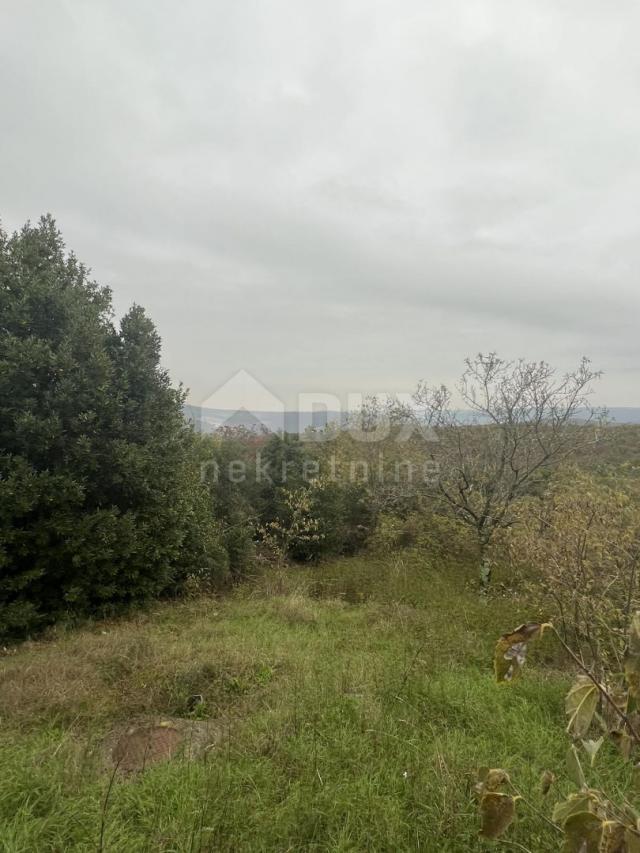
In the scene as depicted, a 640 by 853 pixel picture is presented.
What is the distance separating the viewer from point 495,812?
963mm

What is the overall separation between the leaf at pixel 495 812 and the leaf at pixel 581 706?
0.21 meters

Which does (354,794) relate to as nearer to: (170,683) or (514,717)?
(514,717)

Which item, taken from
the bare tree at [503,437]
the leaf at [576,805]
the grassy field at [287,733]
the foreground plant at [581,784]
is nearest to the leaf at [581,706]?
the foreground plant at [581,784]

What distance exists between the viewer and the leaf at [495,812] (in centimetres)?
93

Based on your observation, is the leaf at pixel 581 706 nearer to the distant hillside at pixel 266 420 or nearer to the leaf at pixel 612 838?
the leaf at pixel 612 838

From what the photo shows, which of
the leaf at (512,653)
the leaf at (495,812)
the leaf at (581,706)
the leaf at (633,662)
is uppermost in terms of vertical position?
the leaf at (633,662)

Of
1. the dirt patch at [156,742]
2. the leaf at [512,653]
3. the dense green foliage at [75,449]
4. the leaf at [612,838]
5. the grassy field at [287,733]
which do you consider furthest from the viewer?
the dense green foliage at [75,449]

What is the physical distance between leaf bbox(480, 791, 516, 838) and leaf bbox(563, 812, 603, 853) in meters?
0.12

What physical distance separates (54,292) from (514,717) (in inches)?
305

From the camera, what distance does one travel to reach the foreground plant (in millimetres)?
804

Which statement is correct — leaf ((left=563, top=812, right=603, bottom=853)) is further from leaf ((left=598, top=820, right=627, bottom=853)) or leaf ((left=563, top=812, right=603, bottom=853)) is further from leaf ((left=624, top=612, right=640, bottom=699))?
leaf ((left=624, top=612, right=640, bottom=699))

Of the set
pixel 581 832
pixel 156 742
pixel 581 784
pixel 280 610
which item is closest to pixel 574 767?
pixel 581 784

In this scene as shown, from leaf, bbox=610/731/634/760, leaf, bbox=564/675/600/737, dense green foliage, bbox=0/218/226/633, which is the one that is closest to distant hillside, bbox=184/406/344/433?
dense green foliage, bbox=0/218/226/633

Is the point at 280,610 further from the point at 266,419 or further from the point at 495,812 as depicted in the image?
the point at 266,419
